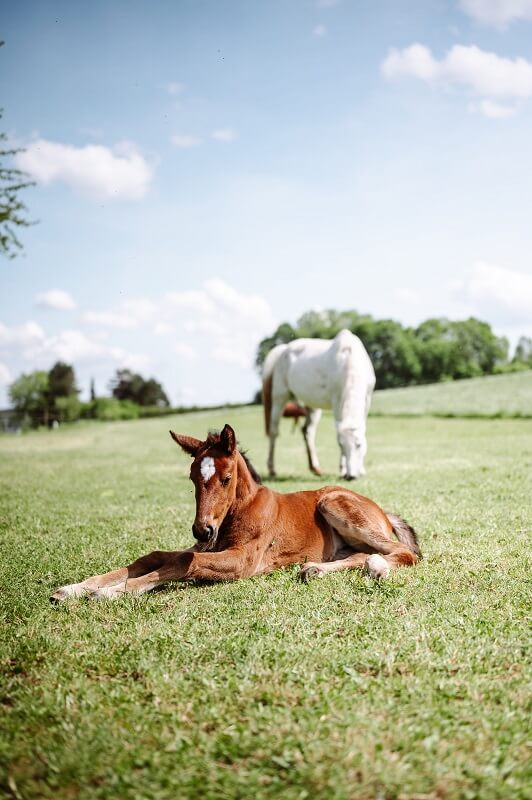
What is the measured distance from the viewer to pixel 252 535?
19.0 ft

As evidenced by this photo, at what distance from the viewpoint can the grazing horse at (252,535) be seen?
5371 millimetres

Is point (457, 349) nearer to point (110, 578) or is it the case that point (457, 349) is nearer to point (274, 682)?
point (110, 578)

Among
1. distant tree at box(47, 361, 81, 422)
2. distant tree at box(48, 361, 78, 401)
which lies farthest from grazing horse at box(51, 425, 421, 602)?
distant tree at box(48, 361, 78, 401)

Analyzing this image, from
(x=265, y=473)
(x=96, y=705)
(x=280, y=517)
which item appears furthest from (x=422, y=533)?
(x=265, y=473)

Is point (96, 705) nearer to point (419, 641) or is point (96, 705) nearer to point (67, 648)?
point (67, 648)

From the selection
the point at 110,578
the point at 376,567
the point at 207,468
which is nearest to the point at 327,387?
the point at 376,567

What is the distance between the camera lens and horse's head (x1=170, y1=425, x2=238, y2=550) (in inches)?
206

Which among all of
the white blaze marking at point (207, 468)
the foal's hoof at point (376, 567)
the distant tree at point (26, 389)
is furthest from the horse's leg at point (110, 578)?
the distant tree at point (26, 389)

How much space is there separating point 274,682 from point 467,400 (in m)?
41.9

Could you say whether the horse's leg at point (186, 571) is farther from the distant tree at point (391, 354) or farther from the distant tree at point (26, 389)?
the distant tree at point (26, 389)

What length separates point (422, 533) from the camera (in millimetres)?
7777

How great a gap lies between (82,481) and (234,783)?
1266cm

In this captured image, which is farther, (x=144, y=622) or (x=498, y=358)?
(x=498, y=358)

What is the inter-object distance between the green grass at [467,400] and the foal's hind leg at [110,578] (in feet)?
107
